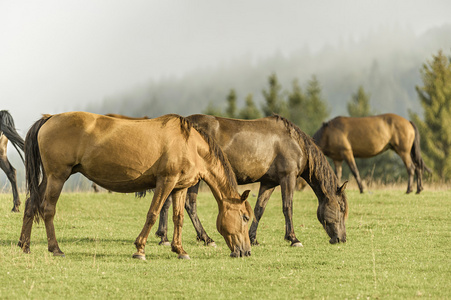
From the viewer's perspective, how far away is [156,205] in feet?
26.8

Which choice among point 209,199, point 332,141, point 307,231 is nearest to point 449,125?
point 332,141

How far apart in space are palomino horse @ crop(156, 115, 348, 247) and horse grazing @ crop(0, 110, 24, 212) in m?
4.97

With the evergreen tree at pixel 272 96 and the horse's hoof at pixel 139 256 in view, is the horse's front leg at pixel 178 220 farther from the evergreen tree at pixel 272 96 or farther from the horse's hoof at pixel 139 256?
the evergreen tree at pixel 272 96

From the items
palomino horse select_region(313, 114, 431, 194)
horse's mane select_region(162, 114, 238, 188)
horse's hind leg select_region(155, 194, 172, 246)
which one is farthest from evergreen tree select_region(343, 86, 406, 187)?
horse's mane select_region(162, 114, 238, 188)

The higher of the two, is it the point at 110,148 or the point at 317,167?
the point at 110,148

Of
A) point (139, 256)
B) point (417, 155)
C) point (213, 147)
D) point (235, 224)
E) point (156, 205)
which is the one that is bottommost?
point (417, 155)

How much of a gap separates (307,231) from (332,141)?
9.17 metres

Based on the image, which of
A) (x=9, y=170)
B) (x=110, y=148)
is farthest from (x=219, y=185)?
(x=9, y=170)

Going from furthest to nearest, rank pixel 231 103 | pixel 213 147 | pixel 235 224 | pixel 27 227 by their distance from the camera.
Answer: pixel 231 103 → pixel 213 147 → pixel 27 227 → pixel 235 224

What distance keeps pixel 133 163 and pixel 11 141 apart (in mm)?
6459

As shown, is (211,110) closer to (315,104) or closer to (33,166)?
(315,104)

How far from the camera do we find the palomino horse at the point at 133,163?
8117mm

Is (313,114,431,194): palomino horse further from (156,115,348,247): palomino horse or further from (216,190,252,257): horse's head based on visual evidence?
(216,190,252,257): horse's head

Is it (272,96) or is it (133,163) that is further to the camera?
(272,96)
